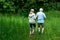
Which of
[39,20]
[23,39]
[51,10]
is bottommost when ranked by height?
[51,10]

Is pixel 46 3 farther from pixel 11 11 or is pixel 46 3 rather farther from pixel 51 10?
pixel 11 11

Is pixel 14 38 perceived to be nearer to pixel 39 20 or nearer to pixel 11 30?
pixel 11 30

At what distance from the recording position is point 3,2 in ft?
98.6

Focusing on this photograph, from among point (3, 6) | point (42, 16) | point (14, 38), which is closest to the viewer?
point (14, 38)

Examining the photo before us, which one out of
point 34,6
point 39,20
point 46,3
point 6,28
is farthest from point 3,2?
point 6,28

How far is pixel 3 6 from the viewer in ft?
98.4

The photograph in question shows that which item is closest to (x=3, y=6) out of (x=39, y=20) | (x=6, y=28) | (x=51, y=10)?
(x=51, y=10)

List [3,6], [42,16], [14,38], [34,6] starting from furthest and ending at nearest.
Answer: [34,6] < [3,6] < [42,16] < [14,38]

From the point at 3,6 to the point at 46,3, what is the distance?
5.86 meters

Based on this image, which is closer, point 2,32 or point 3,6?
point 2,32

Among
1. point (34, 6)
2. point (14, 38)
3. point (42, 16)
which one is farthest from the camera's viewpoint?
point (34, 6)

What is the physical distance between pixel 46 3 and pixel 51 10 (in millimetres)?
1176

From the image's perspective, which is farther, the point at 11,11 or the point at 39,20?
the point at 11,11

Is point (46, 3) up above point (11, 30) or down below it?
below
